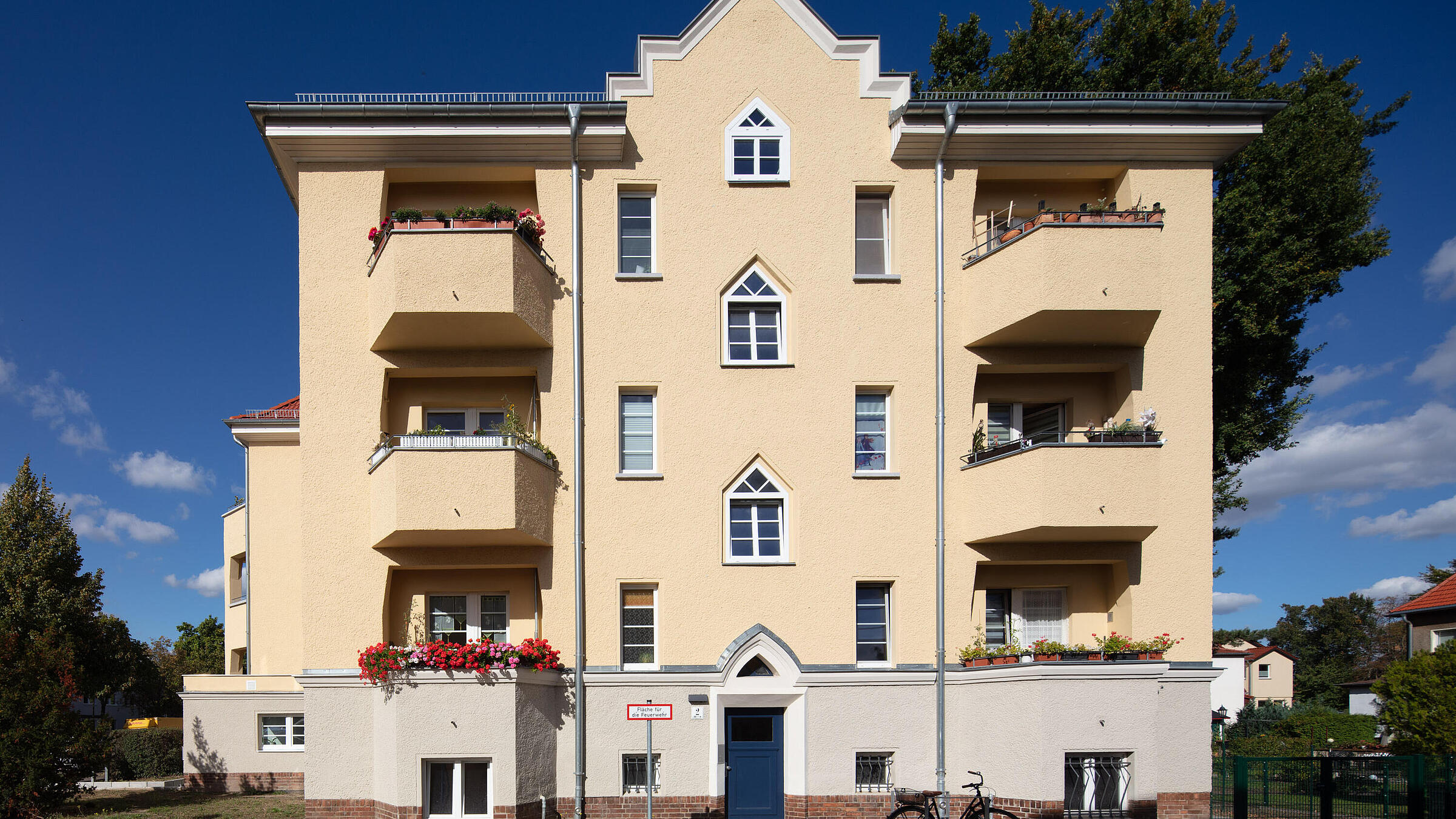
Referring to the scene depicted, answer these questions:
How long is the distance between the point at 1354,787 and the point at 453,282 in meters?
17.2

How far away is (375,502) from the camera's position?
15.3 meters

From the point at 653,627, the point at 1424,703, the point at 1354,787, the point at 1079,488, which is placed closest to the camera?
the point at 1079,488

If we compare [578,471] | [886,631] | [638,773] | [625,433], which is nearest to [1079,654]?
[886,631]

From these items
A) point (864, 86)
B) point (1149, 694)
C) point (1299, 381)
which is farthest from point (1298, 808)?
point (864, 86)

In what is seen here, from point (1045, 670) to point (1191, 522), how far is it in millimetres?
4264

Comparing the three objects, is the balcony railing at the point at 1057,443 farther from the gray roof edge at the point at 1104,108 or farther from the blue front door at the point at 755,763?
the gray roof edge at the point at 1104,108

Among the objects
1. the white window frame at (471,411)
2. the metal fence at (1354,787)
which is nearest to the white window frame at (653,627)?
the white window frame at (471,411)

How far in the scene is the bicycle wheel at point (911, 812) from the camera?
14.3m

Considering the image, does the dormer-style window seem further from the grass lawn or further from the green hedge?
the green hedge

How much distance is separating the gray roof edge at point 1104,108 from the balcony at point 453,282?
734cm

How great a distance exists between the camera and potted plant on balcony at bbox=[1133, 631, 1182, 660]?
49.0 ft

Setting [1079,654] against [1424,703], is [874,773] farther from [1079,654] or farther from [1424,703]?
[1424,703]

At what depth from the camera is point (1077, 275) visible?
50.0 feet

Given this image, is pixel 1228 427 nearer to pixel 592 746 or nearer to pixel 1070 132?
pixel 1070 132
